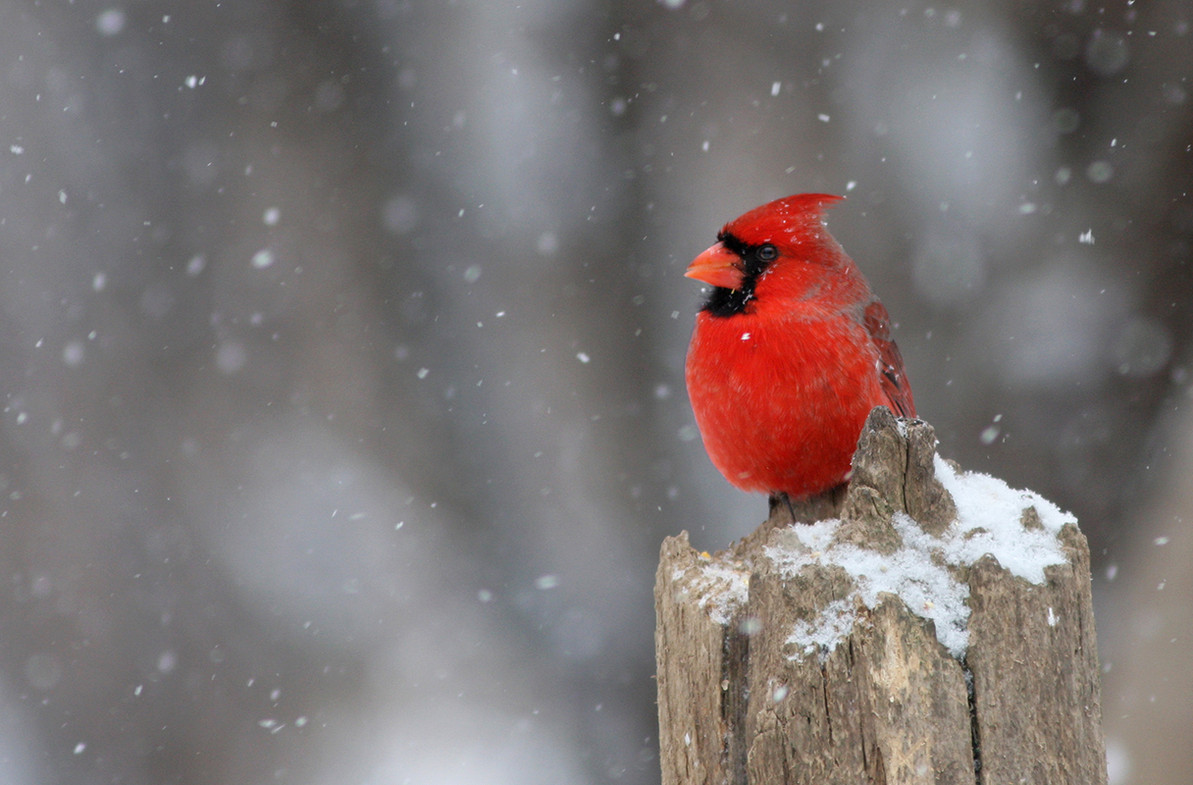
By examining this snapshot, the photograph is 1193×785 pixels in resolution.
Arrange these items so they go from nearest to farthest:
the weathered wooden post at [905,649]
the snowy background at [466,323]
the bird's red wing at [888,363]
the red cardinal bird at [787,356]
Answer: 1. the weathered wooden post at [905,649]
2. the red cardinal bird at [787,356]
3. the bird's red wing at [888,363]
4. the snowy background at [466,323]

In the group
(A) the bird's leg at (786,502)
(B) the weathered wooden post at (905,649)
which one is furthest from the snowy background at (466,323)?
(B) the weathered wooden post at (905,649)

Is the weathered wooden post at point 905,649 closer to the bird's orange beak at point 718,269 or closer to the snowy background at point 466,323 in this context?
the bird's orange beak at point 718,269

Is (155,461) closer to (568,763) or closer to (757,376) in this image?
(568,763)

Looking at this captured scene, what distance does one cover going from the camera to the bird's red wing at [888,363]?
1.91 m

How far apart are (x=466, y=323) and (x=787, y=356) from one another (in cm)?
210

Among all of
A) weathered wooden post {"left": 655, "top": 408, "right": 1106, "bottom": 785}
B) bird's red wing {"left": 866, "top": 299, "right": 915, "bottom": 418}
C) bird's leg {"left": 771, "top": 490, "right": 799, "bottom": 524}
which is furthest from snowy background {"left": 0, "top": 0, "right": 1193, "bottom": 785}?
weathered wooden post {"left": 655, "top": 408, "right": 1106, "bottom": 785}

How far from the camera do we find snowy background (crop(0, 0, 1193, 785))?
335 centimetres

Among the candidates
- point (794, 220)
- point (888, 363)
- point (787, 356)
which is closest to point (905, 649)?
point (787, 356)

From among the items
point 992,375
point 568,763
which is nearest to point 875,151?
point 992,375

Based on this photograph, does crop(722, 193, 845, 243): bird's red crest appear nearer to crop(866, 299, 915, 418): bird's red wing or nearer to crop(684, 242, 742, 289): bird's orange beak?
crop(684, 242, 742, 289): bird's orange beak

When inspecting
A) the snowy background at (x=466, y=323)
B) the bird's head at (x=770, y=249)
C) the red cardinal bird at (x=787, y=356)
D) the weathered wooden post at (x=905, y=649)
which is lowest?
the weathered wooden post at (x=905, y=649)

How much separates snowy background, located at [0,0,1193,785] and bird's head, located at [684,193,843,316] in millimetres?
1628

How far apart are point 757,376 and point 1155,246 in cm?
216

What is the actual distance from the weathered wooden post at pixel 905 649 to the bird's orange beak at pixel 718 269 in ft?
2.02
